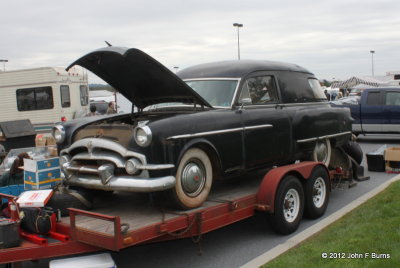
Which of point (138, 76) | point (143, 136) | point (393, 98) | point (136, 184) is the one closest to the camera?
point (136, 184)

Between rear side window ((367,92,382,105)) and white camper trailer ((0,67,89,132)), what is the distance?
10267mm

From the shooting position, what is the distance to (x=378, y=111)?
15.5 meters

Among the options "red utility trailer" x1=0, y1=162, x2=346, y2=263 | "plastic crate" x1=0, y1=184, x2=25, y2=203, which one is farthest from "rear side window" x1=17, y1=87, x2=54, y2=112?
"red utility trailer" x1=0, y1=162, x2=346, y2=263

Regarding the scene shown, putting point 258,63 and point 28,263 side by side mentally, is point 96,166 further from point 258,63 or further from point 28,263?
point 258,63

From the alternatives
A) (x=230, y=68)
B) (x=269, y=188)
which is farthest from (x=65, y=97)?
(x=269, y=188)

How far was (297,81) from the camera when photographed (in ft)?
24.6

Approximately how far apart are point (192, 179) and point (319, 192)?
8.31ft

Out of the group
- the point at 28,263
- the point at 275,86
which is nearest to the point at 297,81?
the point at 275,86

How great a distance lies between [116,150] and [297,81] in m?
3.68

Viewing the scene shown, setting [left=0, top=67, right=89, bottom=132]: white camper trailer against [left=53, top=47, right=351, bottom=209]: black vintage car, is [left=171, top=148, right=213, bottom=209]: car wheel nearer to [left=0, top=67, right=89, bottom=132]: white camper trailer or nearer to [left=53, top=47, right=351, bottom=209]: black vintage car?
[left=53, top=47, right=351, bottom=209]: black vintage car

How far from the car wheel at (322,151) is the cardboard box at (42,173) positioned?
3976 mm

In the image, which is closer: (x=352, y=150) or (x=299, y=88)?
(x=299, y=88)

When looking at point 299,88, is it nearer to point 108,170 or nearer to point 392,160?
point 108,170

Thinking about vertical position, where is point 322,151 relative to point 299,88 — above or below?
below
